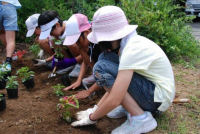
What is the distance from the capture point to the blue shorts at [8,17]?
13.7ft

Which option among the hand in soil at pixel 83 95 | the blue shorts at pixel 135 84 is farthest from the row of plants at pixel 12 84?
the blue shorts at pixel 135 84

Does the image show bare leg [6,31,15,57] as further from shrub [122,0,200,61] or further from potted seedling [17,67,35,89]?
shrub [122,0,200,61]

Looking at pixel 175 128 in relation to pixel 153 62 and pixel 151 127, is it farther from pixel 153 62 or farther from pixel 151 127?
pixel 153 62

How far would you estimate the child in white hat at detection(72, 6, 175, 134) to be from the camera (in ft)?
6.61

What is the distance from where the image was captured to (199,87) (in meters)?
3.19

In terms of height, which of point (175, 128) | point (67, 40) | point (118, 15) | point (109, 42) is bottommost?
point (175, 128)

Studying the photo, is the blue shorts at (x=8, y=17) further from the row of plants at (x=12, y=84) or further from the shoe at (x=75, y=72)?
the shoe at (x=75, y=72)

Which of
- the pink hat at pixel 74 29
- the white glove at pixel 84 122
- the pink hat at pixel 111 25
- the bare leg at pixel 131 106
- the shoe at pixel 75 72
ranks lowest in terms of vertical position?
the shoe at pixel 75 72

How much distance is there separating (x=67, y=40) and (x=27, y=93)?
957 millimetres

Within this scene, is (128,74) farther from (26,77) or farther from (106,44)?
(26,77)

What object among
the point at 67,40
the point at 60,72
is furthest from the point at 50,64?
the point at 67,40

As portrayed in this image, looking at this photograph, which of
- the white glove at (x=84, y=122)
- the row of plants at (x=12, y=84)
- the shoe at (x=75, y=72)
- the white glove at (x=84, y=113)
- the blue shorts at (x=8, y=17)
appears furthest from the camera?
the blue shorts at (x=8, y=17)

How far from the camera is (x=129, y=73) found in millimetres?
1991

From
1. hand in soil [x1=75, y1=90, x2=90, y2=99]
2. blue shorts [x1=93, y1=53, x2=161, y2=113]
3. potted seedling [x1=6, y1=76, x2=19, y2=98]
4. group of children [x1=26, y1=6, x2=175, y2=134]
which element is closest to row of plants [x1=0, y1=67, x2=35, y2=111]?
potted seedling [x1=6, y1=76, x2=19, y2=98]
